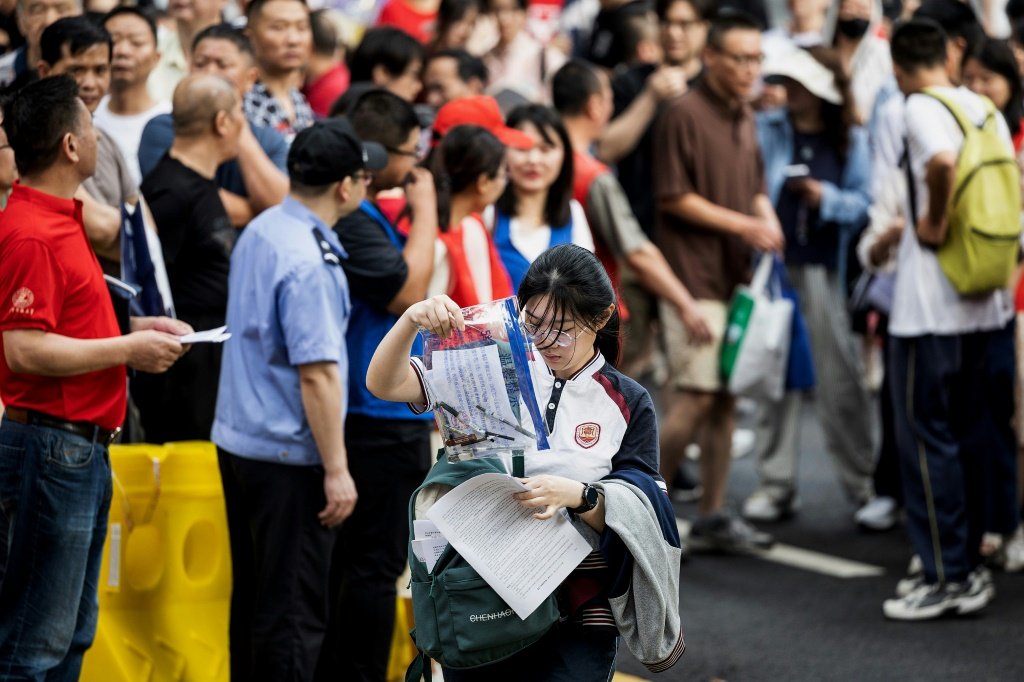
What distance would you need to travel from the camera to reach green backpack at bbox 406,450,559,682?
10.6 ft

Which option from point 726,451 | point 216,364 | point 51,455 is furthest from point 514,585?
point 726,451

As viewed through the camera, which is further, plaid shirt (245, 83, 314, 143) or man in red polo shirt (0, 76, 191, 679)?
plaid shirt (245, 83, 314, 143)

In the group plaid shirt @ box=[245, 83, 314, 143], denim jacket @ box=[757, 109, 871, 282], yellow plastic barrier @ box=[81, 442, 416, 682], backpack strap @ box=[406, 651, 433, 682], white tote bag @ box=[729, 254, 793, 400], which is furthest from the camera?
denim jacket @ box=[757, 109, 871, 282]

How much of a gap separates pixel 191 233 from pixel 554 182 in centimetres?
177

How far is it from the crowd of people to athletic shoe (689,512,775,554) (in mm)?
18

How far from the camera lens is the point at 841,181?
8.15 meters

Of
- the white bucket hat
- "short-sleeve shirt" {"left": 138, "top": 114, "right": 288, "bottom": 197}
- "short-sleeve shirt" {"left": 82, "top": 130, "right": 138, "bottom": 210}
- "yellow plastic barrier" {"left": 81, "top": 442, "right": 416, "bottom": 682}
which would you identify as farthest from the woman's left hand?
the white bucket hat

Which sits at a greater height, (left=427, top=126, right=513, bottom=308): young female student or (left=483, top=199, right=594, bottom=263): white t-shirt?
(left=427, top=126, right=513, bottom=308): young female student

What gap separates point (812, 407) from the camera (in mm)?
11055

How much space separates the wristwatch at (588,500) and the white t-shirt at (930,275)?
3.40 meters

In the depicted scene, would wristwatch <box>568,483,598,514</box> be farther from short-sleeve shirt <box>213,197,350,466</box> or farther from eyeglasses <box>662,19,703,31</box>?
eyeglasses <box>662,19,703,31</box>

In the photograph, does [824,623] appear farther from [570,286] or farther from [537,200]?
[570,286]

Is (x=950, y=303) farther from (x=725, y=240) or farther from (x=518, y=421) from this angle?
(x=518, y=421)

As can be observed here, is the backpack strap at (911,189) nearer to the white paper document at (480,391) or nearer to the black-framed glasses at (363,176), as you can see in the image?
the black-framed glasses at (363,176)
